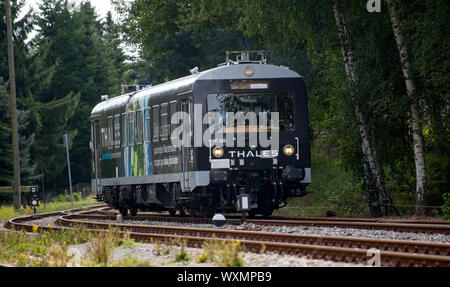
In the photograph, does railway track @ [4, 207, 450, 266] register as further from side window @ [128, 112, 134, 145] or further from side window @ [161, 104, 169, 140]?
side window @ [128, 112, 134, 145]

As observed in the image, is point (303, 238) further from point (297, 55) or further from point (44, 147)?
point (44, 147)

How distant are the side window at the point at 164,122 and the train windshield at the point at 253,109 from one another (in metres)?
2.07

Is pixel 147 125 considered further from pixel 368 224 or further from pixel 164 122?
pixel 368 224

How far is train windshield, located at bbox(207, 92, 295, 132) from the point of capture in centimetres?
1823

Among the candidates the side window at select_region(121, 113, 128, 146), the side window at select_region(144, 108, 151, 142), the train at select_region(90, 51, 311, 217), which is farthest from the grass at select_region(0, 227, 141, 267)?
the side window at select_region(121, 113, 128, 146)

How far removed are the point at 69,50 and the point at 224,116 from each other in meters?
46.8

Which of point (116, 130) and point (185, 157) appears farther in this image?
point (116, 130)

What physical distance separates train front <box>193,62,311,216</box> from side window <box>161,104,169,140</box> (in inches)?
77.0

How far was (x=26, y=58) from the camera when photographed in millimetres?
50781

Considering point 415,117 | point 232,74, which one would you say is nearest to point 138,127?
point 232,74

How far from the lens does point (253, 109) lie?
1836 cm

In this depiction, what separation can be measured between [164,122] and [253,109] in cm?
284

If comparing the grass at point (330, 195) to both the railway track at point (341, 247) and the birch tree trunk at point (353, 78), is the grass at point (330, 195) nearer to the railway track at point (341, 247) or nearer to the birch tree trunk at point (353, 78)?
the birch tree trunk at point (353, 78)

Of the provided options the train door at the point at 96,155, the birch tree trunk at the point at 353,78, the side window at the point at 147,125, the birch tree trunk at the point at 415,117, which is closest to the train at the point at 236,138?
Answer: the side window at the point at 147,125
